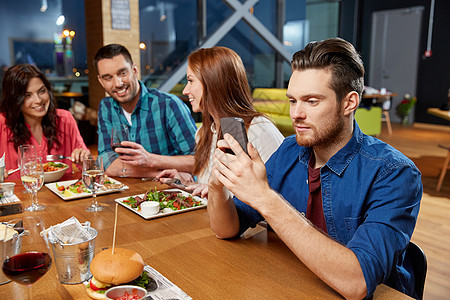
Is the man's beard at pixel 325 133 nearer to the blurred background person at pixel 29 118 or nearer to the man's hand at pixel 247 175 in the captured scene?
the man's hand at pixel 247 175

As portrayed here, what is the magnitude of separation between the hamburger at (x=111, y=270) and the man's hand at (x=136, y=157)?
3.27 ft

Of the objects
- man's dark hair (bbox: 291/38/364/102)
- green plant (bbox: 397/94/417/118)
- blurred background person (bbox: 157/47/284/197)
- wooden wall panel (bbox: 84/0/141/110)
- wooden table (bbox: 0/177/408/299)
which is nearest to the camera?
wooden table (bbox: 0/177/408/299)

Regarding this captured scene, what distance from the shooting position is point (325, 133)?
1250 mm

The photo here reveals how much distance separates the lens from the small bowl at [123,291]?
2.92ft

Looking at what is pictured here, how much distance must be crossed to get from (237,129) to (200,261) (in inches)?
15.6

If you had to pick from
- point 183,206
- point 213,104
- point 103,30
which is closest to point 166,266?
point 183,206

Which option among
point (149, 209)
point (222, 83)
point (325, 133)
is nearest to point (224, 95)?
point (222, 83)

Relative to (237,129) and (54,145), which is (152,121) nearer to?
(54,145)

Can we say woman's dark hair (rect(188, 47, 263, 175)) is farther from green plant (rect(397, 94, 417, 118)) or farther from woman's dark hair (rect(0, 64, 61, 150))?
green plant (rect(397, 94, 417, 118))

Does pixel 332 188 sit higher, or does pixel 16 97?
pixel 16 97

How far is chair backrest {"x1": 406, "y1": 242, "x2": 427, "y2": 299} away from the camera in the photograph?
1.26 metres

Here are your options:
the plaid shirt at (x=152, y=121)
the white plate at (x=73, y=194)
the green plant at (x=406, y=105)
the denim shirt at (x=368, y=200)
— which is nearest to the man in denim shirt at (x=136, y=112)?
the plaid shirt at (x=152, y=121)

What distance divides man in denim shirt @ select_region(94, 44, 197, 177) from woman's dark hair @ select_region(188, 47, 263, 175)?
1.91 feet

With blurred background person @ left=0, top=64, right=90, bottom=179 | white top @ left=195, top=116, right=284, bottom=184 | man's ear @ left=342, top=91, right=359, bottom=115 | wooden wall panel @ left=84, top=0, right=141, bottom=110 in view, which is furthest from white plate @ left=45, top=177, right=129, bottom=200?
wooden wall panel @ left=84, top=0, right=141, bottom=110
